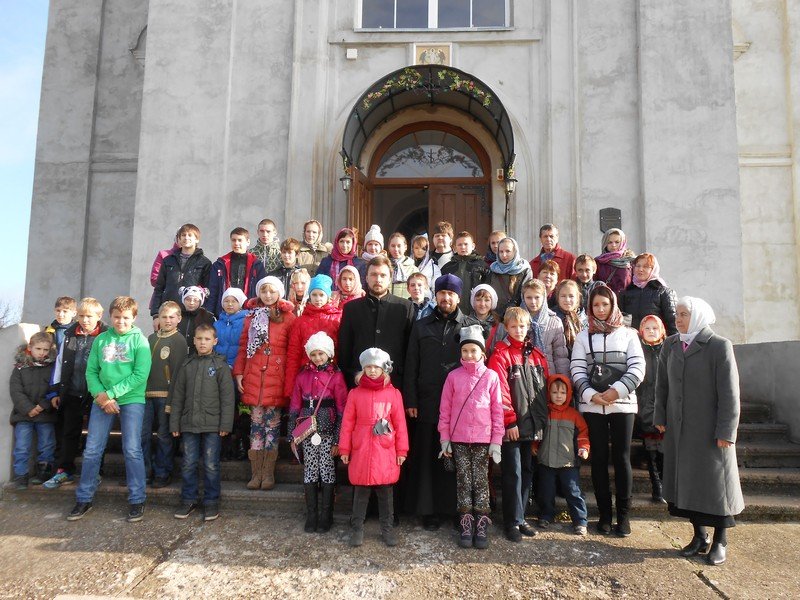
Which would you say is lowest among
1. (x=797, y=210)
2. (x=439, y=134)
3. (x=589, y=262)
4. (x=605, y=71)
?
(x=589, y=262)

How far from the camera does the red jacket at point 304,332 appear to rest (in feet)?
16.2

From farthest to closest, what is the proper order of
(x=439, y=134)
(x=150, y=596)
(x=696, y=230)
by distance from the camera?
(x=439, y=134)
(x=696, y=230)
(x=150, y=596)

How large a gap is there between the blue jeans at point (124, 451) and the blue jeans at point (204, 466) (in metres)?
0.34

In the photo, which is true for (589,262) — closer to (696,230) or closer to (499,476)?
(499,476)

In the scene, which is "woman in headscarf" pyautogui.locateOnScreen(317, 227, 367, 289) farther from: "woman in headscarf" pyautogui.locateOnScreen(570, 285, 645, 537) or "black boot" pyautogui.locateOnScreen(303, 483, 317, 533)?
"woman in headscarf" pyautogui.locateOnScreen(570, 285, 645, 537)

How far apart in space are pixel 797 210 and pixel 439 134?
6746mm

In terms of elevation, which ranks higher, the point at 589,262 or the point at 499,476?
the point at 589,262

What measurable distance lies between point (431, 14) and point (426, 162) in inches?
97.1

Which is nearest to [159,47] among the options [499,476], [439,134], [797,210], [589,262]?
[439,134]

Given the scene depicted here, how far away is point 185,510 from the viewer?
15.6ft

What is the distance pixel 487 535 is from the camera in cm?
427

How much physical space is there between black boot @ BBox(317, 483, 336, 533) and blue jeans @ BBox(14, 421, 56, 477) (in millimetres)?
2782

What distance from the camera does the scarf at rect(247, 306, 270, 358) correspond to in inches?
202

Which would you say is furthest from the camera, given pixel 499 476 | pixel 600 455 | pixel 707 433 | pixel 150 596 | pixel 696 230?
pixel 696 230
